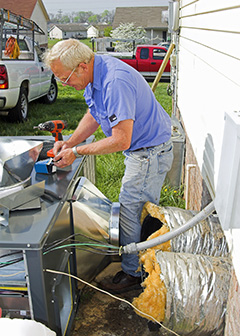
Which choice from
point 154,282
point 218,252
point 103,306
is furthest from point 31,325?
point 218,252

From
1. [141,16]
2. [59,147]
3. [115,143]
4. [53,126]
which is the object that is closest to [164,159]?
[115,143]

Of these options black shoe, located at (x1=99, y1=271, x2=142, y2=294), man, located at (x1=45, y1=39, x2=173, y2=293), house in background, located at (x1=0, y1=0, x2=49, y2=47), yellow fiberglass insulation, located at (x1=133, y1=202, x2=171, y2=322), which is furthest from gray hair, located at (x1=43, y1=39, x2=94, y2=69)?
house in background, located at (x1=0, y1=0, x2=49, y2=47)

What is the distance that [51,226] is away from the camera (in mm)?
1943

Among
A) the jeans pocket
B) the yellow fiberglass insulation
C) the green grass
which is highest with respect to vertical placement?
the jeans pocket

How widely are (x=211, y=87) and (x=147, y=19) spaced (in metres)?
42.5

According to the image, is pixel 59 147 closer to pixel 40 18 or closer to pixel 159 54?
pixel 159 54

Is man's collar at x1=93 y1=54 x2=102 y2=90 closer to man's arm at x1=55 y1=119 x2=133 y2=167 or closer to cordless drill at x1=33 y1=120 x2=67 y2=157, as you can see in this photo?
man's arm at x1=55 y1=119 x2=133 y2=167

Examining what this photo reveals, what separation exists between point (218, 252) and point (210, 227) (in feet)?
0.63

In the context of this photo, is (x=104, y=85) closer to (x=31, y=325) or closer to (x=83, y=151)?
(x=83, y=151)

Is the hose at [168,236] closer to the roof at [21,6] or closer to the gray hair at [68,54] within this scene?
the gray hair at [68,54]

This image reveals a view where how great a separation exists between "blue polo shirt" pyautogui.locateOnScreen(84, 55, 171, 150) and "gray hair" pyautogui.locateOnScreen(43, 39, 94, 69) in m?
0.14

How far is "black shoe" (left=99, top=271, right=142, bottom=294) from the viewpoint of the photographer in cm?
293

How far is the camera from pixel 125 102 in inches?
89.0

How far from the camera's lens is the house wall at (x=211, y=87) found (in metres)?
2.04
